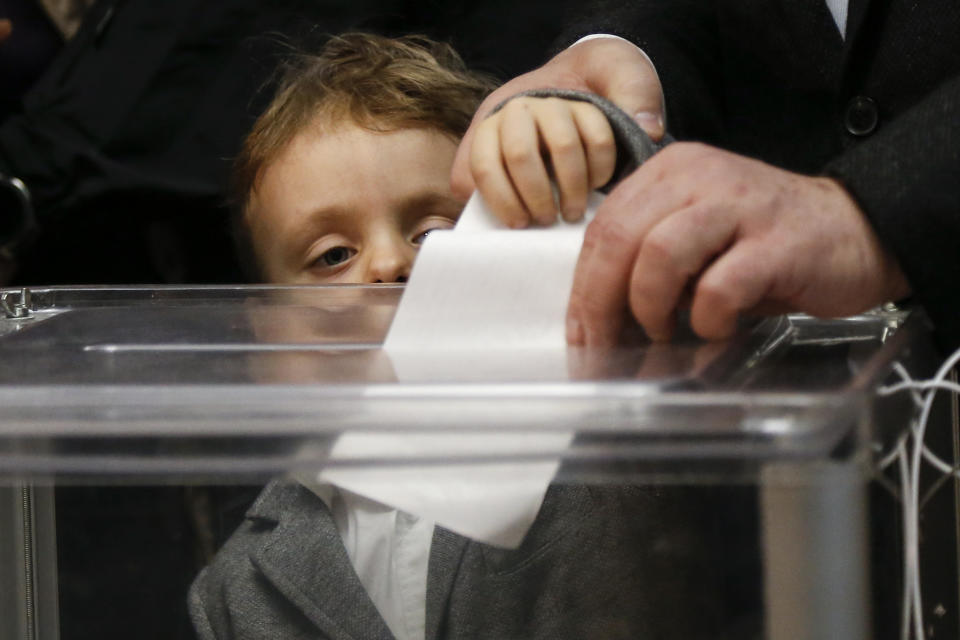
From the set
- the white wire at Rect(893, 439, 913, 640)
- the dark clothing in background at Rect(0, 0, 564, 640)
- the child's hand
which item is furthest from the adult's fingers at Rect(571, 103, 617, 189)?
the dark clothing in background at Rect(0, 0, 564, 640)

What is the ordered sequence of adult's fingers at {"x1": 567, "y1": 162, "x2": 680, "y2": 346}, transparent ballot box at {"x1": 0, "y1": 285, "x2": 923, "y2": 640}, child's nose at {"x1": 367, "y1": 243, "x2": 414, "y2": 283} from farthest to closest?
child's nose at {"x1": 367, "y1": 243, "x2": 414, "y2": 283}
adult's fingers at {"x1": 567, "y1": 162, "x2": 680, "y2": 346}
transparent ballot box at {"x1": 0, "y1": 285, "x2": 923, "y2": 640}

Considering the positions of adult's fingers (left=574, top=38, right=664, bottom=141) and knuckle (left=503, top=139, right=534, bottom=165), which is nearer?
knuckle (left=503, top=139, right=534, bottom=165)

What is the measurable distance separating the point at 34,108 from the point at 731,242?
1.02 meters

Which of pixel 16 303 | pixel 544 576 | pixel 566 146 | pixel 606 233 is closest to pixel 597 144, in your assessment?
pixel 566 146

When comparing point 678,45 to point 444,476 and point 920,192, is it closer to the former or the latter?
point 920,192

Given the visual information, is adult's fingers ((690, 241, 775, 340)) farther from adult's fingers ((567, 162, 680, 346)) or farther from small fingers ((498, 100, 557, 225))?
small fingers ((498, 100, 557, 225))

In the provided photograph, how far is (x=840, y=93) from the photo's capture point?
0.87 metres

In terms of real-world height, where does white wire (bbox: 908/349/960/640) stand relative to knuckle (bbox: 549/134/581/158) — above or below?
below

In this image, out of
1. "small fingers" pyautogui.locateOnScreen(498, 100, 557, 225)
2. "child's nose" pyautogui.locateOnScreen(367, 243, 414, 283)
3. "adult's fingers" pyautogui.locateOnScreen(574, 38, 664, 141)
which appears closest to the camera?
"small fingers" pyautogui.locateOnScreen(498, 100, 557, 225)

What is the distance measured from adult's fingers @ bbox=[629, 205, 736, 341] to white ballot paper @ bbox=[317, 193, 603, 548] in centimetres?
6

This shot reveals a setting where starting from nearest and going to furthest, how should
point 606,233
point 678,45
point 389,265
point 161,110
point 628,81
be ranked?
point 606,233, point 628,81, point 678,45, point 389,265, point 161,110

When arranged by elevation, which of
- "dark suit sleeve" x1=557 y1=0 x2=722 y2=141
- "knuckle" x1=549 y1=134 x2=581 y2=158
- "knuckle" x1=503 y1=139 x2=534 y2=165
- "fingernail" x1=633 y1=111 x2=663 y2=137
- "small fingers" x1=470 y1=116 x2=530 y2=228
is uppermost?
"knuckle" x1=549 y1=134 x2=581 y2=158

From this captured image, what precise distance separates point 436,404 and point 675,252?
15 cm

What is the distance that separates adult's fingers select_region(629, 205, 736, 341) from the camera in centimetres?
53
